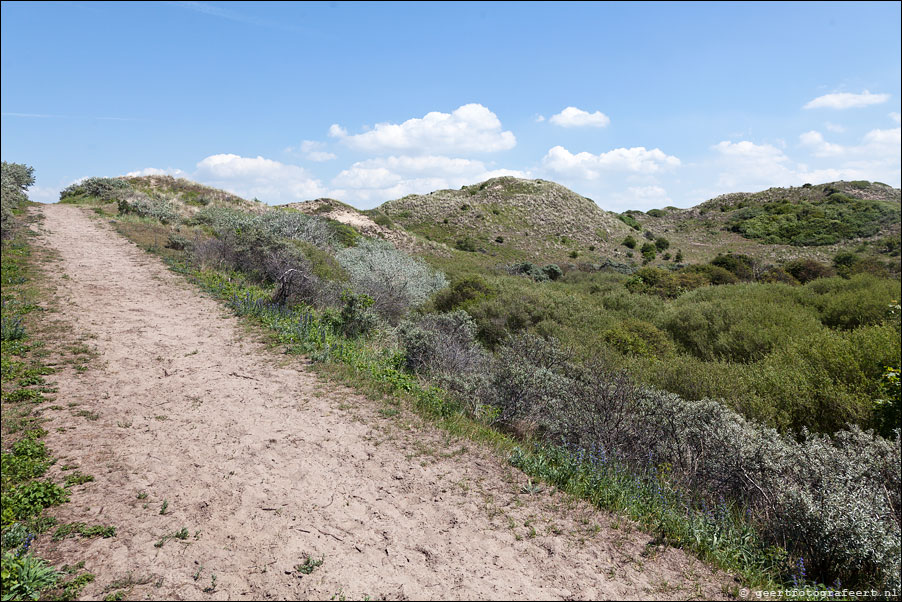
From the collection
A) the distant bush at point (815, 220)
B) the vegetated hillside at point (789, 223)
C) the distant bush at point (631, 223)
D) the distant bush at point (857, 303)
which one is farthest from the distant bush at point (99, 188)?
the distant bush at point (815, 220)

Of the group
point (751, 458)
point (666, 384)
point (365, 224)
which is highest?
point (365, 224)

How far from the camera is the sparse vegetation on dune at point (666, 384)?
384 cm

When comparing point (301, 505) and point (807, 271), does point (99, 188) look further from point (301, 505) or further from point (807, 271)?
point (807, 271)

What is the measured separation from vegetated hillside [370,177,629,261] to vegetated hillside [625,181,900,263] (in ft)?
29.7

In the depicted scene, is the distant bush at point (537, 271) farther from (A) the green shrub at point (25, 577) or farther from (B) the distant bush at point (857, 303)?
(A) the green shrub at point (25, 577)

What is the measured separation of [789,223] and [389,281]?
55.3 meters

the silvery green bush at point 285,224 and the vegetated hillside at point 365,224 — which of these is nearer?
the silvery green bush at point 285,224

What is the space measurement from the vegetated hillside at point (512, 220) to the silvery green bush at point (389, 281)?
20.8 metres

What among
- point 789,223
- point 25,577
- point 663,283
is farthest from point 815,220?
point 25,577

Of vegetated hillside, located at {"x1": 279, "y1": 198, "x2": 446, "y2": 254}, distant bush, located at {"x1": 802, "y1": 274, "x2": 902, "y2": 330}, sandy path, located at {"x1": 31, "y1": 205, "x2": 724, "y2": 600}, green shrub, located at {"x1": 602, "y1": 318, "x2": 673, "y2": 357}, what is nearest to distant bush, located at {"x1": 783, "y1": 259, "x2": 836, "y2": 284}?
distant bush, located at {"x1": 802, "y1": 274, "x2": 902, "y2": 330}

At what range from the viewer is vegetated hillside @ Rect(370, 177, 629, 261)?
4400cm

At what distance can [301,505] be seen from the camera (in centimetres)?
382

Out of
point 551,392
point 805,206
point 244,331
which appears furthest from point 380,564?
point 805,206

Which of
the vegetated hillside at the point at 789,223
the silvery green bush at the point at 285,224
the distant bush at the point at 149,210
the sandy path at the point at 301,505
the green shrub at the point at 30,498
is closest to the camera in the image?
the sandy path at the point at 301,505
